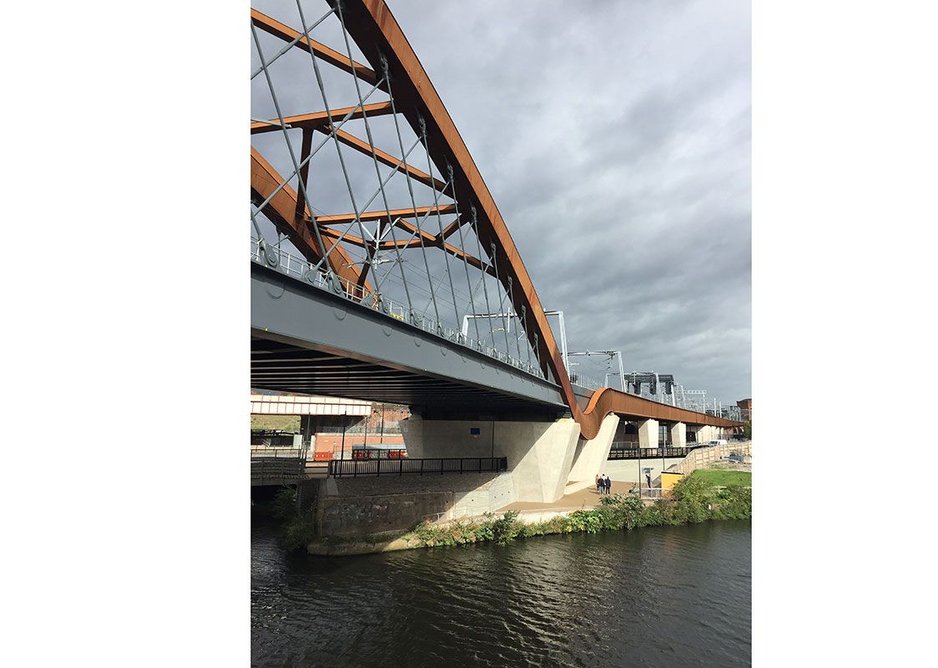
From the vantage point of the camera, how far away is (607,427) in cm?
3878

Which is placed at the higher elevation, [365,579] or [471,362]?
[471,362]

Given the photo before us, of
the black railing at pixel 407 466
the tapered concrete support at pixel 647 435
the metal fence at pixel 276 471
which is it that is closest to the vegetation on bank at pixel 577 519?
the metal fence at pixel 276 471

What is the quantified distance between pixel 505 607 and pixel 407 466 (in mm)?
15372

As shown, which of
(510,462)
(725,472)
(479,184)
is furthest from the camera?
(725,472)

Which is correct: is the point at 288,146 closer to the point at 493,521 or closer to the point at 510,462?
the point at 493,521

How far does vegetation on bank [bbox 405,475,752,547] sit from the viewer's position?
22.4 m

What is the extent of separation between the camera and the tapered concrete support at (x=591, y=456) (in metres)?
36.7

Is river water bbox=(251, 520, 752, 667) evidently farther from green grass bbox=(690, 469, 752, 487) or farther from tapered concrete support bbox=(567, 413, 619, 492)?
green grass bbox=(690, 469, 752, 487)

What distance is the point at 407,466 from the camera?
29.7 meters

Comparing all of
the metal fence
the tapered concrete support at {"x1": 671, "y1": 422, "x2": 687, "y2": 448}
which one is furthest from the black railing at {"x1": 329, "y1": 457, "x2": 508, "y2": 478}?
the tapered concrete support at {"x1": 671, "y1": 422, "x2": 687, "y2": 448}

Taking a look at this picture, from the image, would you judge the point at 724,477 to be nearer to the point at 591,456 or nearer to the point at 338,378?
the point at 591,456

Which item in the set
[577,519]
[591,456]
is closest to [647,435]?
[591,456]
